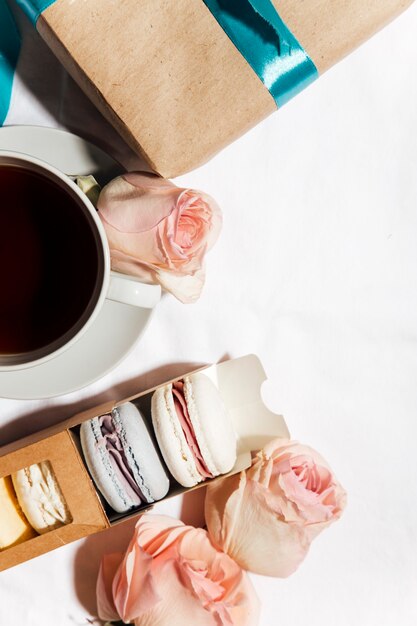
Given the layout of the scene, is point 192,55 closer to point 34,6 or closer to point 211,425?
point 34,6

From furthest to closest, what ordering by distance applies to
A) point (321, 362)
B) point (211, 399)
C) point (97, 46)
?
point (321, 362)
point (211, 399)
point (97, 46)

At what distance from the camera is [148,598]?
661mm

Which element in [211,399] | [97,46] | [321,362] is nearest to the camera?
[97,46]

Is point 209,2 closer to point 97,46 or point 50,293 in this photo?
point 97,46

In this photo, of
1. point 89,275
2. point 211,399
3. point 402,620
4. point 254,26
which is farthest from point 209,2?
point 402,620

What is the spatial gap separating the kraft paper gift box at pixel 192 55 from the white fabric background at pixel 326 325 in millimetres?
135

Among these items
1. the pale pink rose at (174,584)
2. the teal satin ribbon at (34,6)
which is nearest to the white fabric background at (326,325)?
the pale pink rose at (174,584)

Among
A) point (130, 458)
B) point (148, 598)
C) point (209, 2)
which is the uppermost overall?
point (209, 2)

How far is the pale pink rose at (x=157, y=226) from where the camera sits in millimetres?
604

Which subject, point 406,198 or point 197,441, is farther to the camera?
point 406,198

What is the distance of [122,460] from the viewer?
0.65 meters

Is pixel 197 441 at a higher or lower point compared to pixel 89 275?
lower

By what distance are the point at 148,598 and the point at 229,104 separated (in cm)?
49

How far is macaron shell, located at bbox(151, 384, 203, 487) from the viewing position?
66 cm
